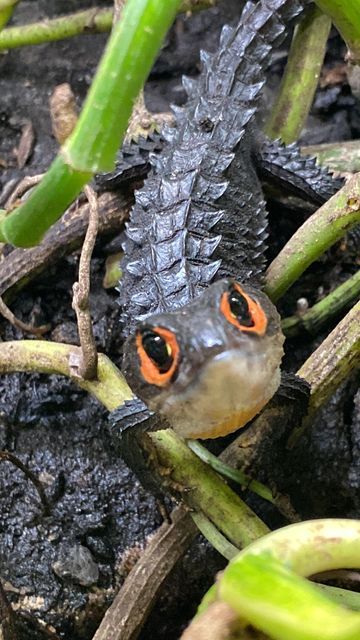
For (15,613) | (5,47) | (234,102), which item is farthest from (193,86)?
(15,613)

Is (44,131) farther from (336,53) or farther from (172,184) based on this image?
(336,53)

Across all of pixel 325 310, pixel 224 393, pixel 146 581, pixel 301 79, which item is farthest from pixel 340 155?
pixel 146 581

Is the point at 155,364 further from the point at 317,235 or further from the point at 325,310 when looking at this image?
the point at 325,310

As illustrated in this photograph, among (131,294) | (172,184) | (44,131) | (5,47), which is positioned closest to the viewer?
(131,294)

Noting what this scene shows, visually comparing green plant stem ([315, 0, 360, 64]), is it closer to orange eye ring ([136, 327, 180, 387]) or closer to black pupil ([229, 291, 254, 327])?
black pupil ([229, 291, 254, 327])

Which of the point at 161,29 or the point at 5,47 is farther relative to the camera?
the point at 5,47

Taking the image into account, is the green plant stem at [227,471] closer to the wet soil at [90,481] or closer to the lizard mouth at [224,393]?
the wet soil at [90,481]

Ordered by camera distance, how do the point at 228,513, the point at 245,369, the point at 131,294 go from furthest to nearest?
the point at 131,294 → the point at 228,513 → the point at 245,369
